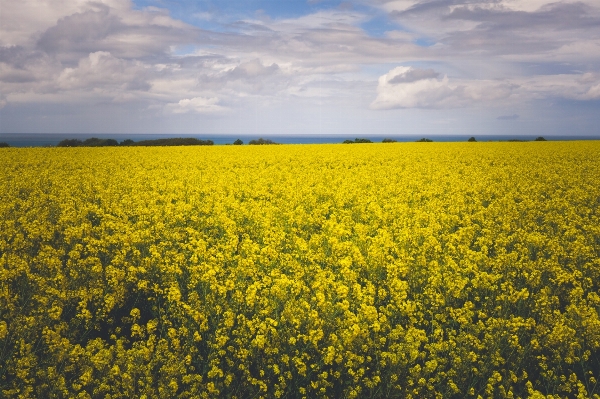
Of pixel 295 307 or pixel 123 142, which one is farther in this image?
pixel 123 142

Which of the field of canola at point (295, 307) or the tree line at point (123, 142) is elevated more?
the tree line at point (123, 142)

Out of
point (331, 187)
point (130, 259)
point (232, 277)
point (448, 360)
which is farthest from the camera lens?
point (331, 187)

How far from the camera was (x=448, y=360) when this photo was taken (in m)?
5.36

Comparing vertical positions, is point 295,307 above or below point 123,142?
below

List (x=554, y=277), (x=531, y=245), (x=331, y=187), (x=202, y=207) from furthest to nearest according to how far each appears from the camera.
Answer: (x=331, y=187) < (x=202, y=207) < (x=531, y=245) < (x=554, y=277)

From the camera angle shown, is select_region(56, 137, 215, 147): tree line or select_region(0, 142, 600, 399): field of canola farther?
select_region(56, 137, 215, 147): tree line

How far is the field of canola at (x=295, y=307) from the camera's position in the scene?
15.8 feet

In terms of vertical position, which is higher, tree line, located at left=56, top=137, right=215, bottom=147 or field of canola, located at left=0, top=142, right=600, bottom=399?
tree line, located at left=56, top=137, right=215, bottom=147

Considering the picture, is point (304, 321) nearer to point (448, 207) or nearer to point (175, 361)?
point (175, 361)

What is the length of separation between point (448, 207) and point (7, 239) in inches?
401

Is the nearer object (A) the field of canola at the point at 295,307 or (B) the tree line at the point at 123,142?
(A) the field of canola at the point at 295,307

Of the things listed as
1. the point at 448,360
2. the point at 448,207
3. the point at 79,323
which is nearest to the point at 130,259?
the point at 79,323

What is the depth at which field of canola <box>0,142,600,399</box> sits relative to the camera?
15.8 feet

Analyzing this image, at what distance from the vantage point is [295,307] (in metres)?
5.66
